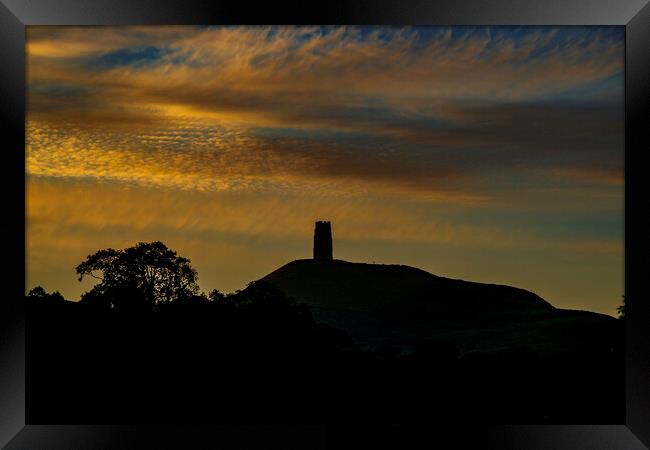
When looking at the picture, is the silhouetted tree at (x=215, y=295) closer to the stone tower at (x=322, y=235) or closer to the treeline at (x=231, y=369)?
the treeline at (x=231, y=369)

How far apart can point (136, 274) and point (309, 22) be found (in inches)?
98.9

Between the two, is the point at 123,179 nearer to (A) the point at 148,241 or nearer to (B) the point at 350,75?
(A) the point at 148,241

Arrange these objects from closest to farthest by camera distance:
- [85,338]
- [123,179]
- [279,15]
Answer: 1. [279,15]
2. [85,338]
3. [123,179]

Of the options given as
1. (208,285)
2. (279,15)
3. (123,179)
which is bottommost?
(208,285)

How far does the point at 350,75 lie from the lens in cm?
527

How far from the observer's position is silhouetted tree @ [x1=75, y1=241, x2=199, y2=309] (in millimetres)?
4844

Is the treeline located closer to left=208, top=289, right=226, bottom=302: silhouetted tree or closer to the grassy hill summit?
left=208, top=289, right=226, bottom=302: silhouetted tree

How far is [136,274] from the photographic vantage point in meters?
5.04

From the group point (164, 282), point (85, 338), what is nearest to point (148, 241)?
point (164, 282)

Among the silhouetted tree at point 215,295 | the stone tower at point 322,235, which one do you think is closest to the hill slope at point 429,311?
the stone tower at point 322,235

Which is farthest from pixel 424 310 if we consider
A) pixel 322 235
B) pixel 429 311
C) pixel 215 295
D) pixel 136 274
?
pixel 136 274

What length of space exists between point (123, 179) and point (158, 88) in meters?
0.66

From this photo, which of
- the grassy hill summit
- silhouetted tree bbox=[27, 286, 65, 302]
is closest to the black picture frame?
silhouetted tree bbox=[27, 286, 65, 302]

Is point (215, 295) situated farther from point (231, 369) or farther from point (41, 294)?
point (41, 294)
